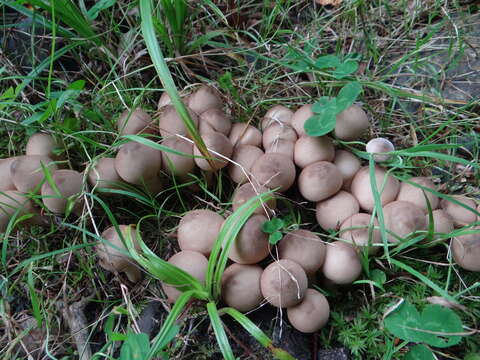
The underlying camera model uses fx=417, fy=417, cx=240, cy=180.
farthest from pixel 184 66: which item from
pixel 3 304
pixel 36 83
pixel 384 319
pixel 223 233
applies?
pixel 384 319

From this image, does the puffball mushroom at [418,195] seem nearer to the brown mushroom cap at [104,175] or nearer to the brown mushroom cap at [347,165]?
the brown mushroom cap at [347,165]

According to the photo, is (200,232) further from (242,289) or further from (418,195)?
(418,195)

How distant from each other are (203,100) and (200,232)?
65cm

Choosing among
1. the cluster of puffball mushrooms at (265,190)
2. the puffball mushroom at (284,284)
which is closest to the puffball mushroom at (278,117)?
A: the cluster of puffball mushrooms at (265,190)

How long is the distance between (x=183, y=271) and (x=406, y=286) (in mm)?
887

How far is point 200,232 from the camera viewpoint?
5.10ft

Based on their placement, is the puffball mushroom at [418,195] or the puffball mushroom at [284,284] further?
the puffball mushroom at [418,195]

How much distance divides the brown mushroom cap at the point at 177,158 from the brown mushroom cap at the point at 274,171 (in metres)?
0.28

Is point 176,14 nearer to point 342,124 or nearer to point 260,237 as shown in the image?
point 342,124

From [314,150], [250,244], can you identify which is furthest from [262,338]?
[314,150]

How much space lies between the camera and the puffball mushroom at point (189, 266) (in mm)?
1483

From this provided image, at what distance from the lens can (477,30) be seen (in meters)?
2.45

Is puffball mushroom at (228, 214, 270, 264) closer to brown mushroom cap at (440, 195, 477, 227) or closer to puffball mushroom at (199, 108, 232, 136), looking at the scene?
puffball mushroom at (199, 108, 232, 136)

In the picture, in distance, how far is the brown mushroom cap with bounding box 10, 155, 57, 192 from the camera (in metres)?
1.68
